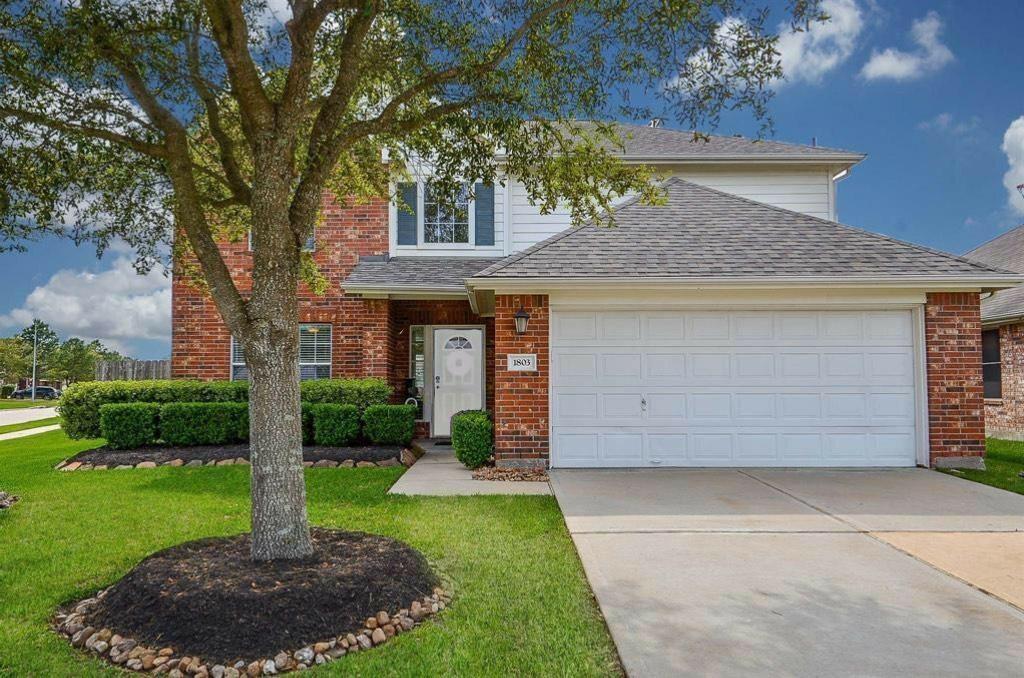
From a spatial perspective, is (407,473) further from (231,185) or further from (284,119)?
(284,119)

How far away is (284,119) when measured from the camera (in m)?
4.45

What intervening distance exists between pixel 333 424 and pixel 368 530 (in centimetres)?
466

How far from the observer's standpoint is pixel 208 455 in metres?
9.38

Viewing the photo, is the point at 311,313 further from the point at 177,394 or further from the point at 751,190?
the point at 751,190

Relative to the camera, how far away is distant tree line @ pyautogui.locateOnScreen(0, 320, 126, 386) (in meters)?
51.6

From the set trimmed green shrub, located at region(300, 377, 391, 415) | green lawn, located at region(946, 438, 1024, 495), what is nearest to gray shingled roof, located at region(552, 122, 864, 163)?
green lawn, located at region(946, 438, 1024, 495)

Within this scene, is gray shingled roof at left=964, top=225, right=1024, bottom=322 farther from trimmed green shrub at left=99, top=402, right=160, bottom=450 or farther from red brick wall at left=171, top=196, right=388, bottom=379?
trimmed green shrub at left=99, top=402, right=160, bottom=450

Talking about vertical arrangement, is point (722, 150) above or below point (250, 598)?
above

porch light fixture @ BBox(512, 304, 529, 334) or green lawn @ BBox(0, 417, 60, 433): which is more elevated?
porch light fixture @ BBox(512, 304, 529, 334)

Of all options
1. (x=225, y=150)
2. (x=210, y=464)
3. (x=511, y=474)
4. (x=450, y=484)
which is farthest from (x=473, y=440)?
(x=225, y=150)

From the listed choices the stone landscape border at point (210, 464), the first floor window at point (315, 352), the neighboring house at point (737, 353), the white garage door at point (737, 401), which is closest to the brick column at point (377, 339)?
the first floor window at point (315, 352)

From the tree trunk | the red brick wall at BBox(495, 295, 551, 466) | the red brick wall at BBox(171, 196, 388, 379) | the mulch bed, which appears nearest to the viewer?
the tree trunk

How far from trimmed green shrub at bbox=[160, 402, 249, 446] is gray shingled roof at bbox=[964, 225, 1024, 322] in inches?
566

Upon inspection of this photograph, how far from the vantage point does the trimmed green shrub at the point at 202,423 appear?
32.9 ft
